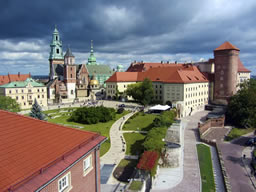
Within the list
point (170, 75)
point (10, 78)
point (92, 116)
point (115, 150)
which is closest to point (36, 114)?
point (92, 116)

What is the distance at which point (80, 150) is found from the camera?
9266mm

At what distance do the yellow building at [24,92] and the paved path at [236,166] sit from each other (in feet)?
171

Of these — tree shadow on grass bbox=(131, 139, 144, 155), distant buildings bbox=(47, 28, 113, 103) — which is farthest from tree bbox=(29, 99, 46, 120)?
distant buildings bbox=(47, 28, 113, 103)

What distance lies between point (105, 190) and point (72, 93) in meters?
60.2

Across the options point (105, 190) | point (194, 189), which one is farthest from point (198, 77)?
point (105, 190)

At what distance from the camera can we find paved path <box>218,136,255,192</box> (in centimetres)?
2020

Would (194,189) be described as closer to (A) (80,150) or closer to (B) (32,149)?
(A) (80,150)

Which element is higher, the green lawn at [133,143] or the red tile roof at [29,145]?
the red tile roof at [29,145]

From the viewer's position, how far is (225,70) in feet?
196

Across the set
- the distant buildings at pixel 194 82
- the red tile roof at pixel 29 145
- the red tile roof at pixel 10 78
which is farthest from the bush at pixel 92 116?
the red tile roof at pixel 10 78

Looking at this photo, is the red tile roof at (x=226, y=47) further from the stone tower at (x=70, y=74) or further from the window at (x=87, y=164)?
the window at (x=87, y=164)

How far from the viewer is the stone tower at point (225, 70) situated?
58781mm

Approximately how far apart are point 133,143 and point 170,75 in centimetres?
3334

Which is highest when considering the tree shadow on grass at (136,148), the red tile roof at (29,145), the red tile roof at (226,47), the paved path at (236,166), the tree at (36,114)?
the red tile roof at (226,47)
